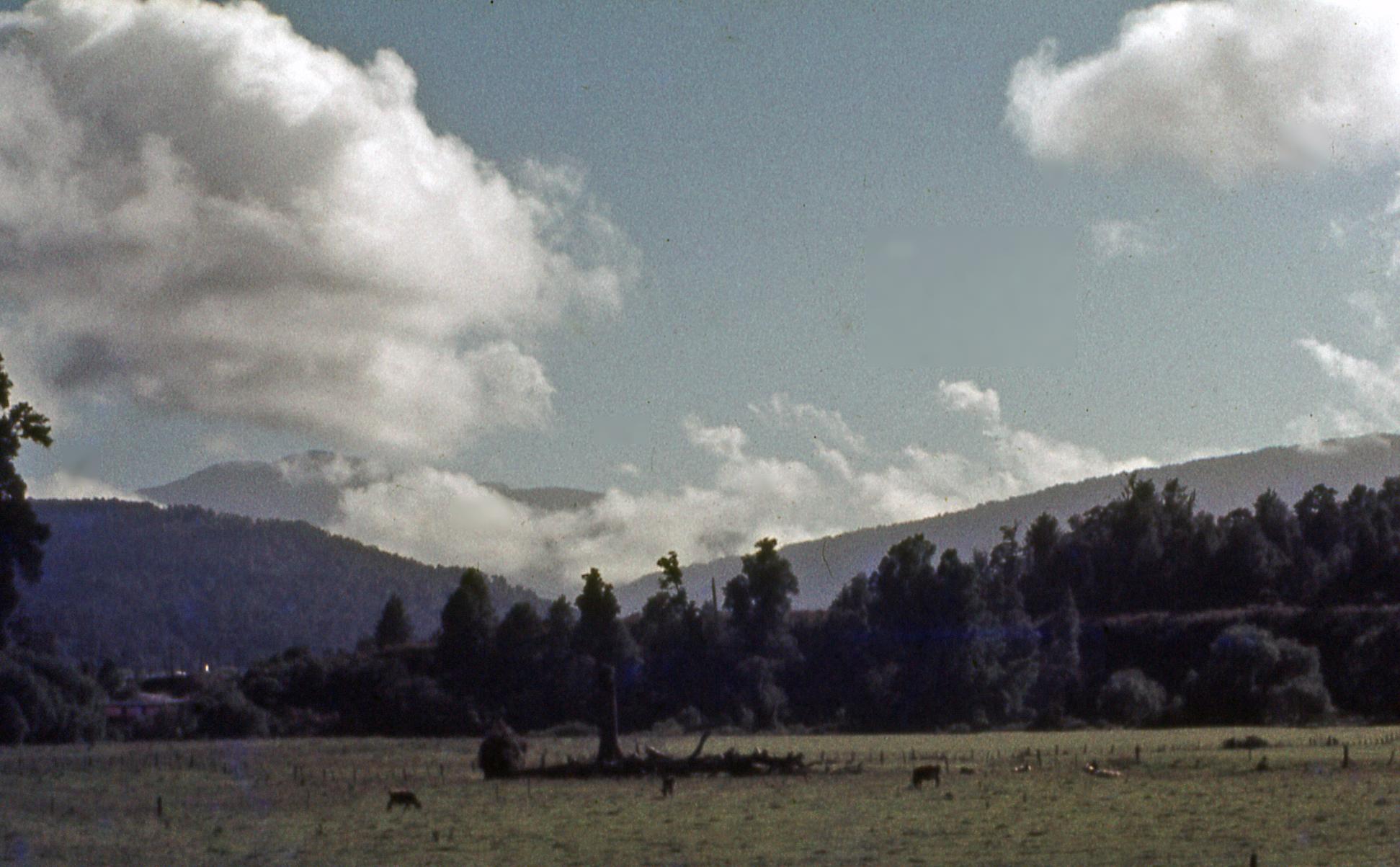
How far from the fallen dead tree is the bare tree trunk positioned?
2.6 inches

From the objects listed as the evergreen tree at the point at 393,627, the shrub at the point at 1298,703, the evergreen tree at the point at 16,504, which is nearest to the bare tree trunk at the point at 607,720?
the evergreen tree at the point at 16,504

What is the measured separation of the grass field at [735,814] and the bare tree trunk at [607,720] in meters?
5.51

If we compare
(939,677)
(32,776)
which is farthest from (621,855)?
(939,677)

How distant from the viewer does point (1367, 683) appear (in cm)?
12675

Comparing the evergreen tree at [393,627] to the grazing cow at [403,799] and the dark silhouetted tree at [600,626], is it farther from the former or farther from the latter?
the grazing cow at [403,799]

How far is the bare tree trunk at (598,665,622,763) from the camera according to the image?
73875 mm

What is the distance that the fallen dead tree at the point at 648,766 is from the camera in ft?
231

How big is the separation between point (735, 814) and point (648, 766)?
23.0 meters

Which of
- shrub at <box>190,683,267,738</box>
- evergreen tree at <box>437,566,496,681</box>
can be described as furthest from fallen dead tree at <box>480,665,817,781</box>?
evergreen tree at <box>437,566,496,681</box>

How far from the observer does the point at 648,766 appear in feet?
237

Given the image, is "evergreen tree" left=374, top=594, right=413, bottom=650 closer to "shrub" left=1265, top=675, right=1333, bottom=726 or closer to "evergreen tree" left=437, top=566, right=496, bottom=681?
"evergreen tree" left=437, top=566, right=496, bottom=681

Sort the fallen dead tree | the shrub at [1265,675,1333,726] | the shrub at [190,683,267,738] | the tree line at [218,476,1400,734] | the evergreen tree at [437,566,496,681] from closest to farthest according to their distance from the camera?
the fallen dead tree < the shrub at [1265,675,1333,726] < the tree line at [218,476,1400,734] < the shrub at [190,683,267,738] < the evergreen tree at [437,566,496,681]

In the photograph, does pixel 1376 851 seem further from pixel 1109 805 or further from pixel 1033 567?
pixel 1033 567

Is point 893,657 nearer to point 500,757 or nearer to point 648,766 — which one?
point 648,766
